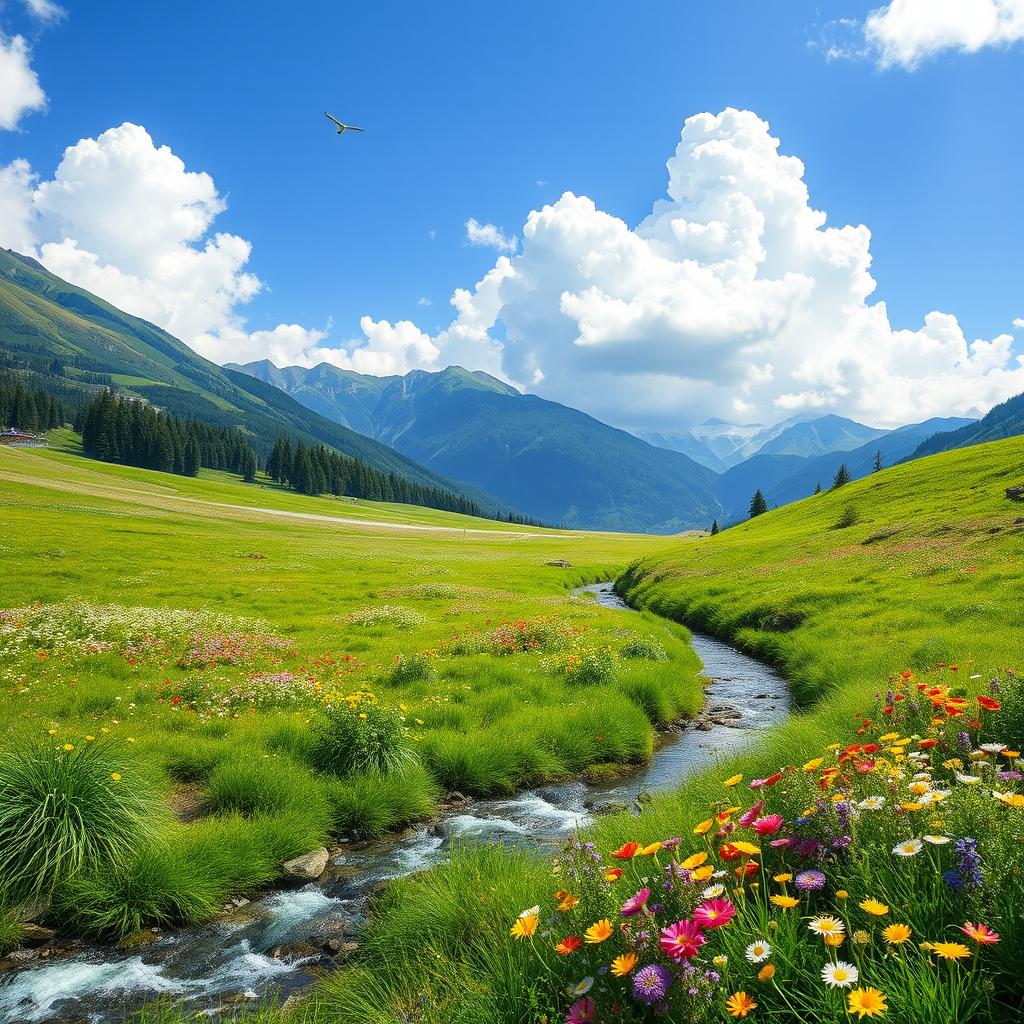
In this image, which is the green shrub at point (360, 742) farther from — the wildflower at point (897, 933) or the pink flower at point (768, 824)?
the wildflower at point (897, 933)

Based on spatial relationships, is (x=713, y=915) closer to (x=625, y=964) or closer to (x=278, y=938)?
(x=625, y=964)

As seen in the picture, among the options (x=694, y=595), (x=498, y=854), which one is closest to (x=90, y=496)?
(x=694, y=595)

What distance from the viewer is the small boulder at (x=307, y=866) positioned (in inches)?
368

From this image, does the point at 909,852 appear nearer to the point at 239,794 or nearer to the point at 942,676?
the point at 239,794

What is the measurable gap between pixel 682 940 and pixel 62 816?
9.14 m

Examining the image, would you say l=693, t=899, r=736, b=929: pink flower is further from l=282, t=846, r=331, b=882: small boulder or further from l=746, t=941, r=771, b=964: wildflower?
l=282, t=846, r=331, b=882: small boulder

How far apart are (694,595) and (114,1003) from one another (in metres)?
37.6

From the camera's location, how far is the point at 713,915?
10.1 ft

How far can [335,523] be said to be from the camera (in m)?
112

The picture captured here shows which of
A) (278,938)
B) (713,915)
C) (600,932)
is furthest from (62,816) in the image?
(713,915)

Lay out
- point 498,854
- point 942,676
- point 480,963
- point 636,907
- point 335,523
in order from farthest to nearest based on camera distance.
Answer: point 335,523 → point 942,676 → point 498,854 → point 480,963 → point 636,907

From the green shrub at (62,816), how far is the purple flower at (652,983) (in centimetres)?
848

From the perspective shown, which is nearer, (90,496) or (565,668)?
(565,668)

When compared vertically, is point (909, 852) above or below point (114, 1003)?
above
